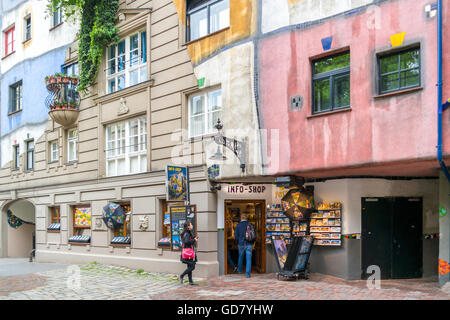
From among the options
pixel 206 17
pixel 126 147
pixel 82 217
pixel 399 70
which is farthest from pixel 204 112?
pixel 82 217

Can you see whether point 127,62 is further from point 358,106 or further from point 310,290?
point 310,290

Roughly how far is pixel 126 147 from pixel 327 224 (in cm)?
815

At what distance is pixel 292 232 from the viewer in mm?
14461

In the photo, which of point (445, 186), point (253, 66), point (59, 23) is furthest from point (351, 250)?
point (59, 23)

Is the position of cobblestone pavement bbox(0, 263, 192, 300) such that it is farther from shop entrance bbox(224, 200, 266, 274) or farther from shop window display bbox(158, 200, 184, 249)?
shop entrance bbox(224, 200, 266, 274)

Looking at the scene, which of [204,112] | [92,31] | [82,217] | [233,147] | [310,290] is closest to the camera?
[310,290]

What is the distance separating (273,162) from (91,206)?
30.3ft

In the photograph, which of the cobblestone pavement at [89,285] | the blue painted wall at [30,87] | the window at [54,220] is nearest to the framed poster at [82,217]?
the window at [54,220]

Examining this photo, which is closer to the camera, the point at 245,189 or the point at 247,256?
the point at 247,256

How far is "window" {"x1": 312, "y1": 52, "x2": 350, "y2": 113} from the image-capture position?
12.1 metres

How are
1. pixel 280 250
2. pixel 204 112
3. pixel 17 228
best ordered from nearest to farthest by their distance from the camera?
pixel 280 250, pixel 204 112, pixel 17 228

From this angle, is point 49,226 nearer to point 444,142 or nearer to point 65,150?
point 65,150

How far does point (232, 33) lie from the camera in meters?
14.4

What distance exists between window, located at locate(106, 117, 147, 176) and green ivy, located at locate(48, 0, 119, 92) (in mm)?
2443
